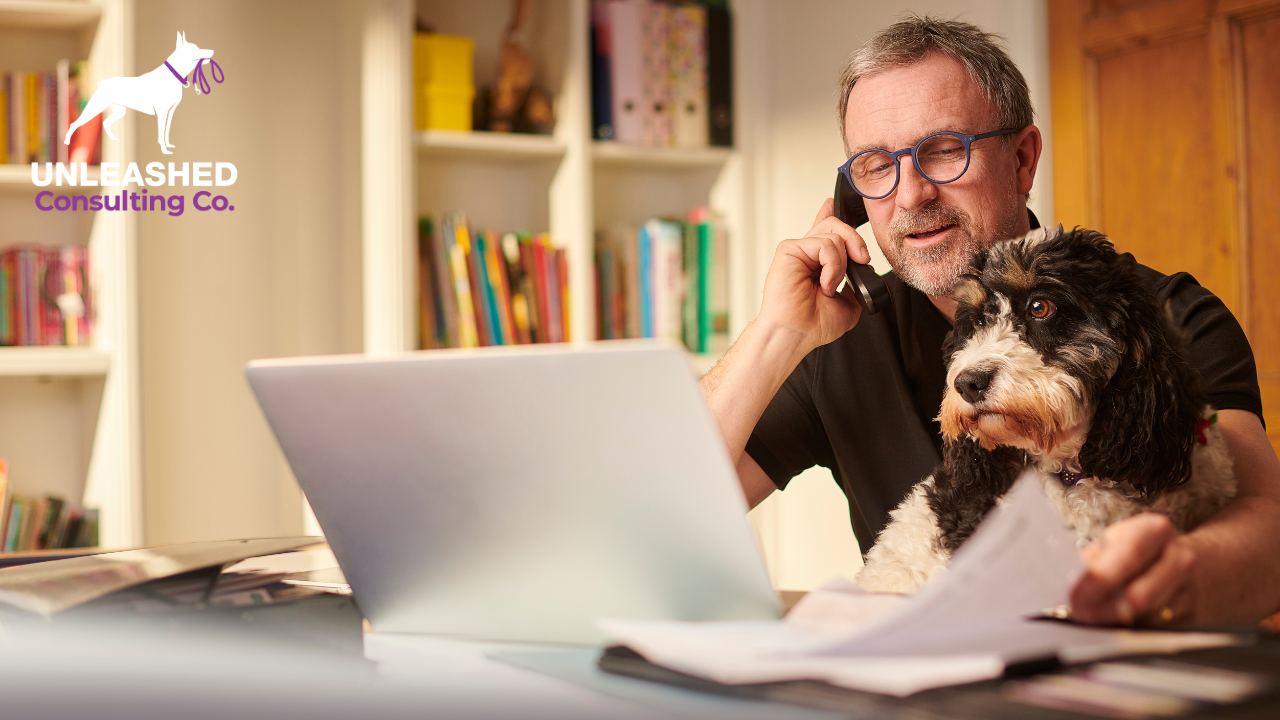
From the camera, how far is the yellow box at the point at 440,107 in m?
2.70

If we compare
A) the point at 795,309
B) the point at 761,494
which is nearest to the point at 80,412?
the point at 761,494

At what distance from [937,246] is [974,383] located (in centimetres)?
38

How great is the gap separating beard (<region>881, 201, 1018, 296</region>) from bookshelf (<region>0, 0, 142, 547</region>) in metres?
1.92

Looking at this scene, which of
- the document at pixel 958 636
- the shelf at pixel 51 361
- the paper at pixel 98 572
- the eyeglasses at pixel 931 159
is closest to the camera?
the document at pixel 958 636

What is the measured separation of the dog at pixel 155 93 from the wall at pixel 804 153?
5.24ft

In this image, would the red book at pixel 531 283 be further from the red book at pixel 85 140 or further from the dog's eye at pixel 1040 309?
the dog's eye at pixel 1040 309

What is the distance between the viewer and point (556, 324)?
281 cm

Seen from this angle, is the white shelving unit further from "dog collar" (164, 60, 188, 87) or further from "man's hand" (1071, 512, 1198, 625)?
"man's hand" (1071, 512, 1198, 625)

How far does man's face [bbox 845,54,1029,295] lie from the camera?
1.33 meters

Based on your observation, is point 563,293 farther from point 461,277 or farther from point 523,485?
point 523,485

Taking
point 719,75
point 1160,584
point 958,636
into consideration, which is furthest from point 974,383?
point 719,75

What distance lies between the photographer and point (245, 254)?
285cm

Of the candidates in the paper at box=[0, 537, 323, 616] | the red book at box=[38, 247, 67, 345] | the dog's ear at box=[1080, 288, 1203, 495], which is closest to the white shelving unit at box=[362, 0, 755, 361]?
the red book at box=[38, 247, 67, 345]

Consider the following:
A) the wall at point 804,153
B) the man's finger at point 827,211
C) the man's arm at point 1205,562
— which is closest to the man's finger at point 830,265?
the man's finger at point 827,211
